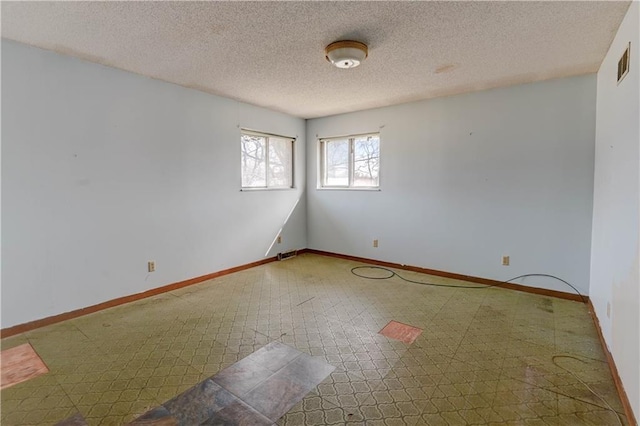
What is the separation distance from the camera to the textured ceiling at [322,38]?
6.61 ft

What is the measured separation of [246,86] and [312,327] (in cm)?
263

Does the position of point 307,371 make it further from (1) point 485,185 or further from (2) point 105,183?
(1) point 485,185

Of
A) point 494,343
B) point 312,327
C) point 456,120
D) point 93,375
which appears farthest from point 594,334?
point 93,375

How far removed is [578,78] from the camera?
3.17 meters

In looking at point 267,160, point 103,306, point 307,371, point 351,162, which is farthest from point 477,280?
point 103,306

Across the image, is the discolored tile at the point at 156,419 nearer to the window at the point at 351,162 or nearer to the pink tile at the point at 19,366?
the pink tile at the point at 19,366

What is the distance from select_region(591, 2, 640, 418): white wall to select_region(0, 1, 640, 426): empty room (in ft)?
0.10

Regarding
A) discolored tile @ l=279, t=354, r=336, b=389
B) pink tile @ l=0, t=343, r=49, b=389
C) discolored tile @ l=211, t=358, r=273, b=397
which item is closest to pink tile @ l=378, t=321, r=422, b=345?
discolored tile @ l=279, t=354, r=336, b=389

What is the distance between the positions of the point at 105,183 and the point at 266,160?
2.24 m

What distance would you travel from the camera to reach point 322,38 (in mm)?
2391

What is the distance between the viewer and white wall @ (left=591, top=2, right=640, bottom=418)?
1.69 m

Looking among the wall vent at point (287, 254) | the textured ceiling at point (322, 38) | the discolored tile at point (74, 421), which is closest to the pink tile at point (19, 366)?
the discolored tile at point (74, 421)

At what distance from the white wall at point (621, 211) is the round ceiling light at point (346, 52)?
162 centimetres

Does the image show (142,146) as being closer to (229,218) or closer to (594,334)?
(229,218)
